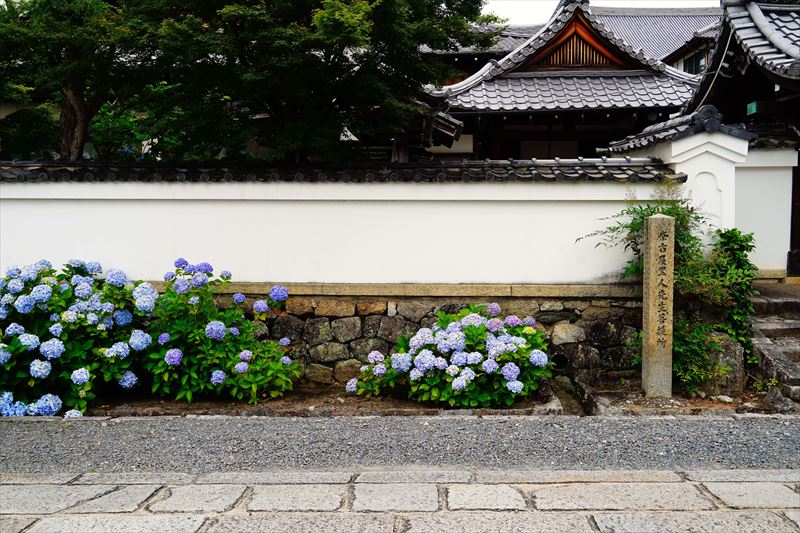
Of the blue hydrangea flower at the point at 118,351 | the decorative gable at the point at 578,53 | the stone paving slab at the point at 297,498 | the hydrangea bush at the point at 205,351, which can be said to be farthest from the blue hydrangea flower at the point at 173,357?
the decorative gable at the point at 578,53

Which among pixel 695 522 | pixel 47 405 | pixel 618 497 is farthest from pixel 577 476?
pixel 47 405

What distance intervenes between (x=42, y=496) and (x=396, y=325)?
4369 millimetres

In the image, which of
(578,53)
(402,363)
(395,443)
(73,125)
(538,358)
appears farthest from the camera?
(578,53)

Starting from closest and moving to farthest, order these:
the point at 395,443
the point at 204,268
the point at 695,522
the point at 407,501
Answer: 1. the point at 695,522
2. the point at 407,501
3. the point at 395,443
4. the point at 204,268

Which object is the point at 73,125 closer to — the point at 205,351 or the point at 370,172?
the point at 370,172

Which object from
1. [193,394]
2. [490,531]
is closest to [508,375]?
[490,531]

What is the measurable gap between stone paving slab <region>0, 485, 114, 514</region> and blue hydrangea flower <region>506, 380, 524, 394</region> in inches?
143

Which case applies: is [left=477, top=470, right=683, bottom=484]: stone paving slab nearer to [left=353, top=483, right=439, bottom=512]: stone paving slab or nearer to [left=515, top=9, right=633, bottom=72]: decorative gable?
[left=353, top=483, right=439, bottom=512]: stone paving slab

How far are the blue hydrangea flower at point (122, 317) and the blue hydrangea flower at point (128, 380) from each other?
0.53 meters

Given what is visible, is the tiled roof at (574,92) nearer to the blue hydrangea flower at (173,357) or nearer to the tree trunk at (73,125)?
the tree trunk at (73,125)

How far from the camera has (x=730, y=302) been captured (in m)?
7.28

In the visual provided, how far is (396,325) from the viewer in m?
7.98

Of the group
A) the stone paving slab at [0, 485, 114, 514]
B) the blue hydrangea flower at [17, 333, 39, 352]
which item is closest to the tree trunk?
the blue hydrangea flower at [17, 333, 39, 352]

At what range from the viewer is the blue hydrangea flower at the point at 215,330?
265 inches
